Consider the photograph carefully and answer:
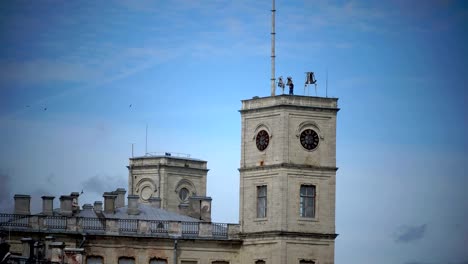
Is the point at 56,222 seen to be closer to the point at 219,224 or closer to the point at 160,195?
the point at 219,224

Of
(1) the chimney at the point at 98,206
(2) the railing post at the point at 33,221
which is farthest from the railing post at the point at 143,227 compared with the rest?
(2) the railing post at the point at 33,221

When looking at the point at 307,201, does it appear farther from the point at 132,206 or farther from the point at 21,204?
the point at 21,204

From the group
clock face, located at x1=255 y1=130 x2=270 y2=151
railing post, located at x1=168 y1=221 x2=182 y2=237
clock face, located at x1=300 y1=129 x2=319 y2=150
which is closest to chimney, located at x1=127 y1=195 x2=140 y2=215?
railing post, located at x1=168 y1=221 x2=182 y2=237

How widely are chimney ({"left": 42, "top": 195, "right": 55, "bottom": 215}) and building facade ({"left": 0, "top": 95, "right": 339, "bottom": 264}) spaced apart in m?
0.06

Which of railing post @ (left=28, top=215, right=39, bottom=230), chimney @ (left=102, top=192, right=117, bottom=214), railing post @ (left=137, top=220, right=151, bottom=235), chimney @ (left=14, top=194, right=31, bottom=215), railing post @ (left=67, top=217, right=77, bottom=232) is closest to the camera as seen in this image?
railing post @ (left=28, top=215, right=39, bottom=230)

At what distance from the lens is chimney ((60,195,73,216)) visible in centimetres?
11500

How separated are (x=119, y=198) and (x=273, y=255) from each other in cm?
1330

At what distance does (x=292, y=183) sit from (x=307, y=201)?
1571 millimetres

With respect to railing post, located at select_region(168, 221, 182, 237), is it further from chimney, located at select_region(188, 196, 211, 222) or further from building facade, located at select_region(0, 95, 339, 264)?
chimney, located at select_region(188, 196, 211, 222)

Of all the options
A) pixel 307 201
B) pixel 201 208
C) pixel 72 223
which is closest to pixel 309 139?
pixel 307 201

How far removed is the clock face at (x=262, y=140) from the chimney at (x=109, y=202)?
1010 centimetres

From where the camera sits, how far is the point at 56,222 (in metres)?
114

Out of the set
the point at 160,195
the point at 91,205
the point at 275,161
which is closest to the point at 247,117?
the point at 275,161

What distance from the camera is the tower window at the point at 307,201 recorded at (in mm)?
115625
